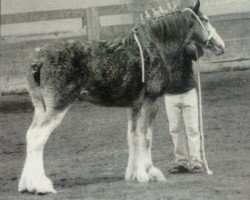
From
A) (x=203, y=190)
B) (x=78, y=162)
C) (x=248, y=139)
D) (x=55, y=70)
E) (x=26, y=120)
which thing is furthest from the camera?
(x=26, y=120)

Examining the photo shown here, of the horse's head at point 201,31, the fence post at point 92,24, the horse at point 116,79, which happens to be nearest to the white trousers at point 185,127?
the horse at point 116,79

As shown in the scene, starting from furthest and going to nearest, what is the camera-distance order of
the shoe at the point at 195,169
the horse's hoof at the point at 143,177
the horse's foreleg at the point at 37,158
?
the shoe at the point at 195,169 < the horse's hoof at the point at 143,177 < the horse's foreleg at the point at 37,158

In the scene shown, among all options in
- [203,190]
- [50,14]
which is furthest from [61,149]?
[50,14]

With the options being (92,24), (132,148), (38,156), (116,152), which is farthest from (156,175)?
(92,24)

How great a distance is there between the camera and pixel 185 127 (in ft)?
25.4

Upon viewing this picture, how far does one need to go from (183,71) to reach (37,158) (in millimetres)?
2015

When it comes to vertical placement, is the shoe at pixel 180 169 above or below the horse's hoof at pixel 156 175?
below

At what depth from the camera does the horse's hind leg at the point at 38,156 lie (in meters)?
6.53

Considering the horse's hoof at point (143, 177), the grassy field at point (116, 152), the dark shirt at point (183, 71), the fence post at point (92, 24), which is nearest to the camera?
the grassy field at point (116, 152)

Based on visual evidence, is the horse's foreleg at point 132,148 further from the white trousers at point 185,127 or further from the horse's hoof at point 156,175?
the white trousers at point 185,127

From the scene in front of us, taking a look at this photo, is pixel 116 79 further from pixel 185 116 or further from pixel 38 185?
pixel 38 185

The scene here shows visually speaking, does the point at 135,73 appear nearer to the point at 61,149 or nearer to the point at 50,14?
the point at 61,149

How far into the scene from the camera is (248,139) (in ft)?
29.5

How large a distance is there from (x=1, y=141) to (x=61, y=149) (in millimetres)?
1370
